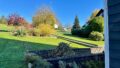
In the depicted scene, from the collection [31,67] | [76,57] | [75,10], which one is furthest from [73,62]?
[75,10]

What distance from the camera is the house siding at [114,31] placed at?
110 inches

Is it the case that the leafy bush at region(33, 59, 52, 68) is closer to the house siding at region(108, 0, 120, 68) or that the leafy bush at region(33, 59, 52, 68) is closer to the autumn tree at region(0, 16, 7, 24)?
the house siding at region(108, 0, 120, 68)

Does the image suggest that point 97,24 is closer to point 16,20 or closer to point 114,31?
point 16,20

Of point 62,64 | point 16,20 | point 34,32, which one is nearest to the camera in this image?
point 62,64

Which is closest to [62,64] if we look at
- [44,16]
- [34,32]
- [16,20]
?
[34,32]

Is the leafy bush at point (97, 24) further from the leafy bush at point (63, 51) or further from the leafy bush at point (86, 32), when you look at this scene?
the leafy bush at point (63, 51)

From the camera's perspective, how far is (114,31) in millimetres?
2855

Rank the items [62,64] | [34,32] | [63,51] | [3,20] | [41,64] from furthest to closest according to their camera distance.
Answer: [3,20] < [34,32] < [63,51] < [62,64] < [41,64]

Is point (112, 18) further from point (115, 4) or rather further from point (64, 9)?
point (64, 9)

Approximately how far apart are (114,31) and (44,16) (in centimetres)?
2488

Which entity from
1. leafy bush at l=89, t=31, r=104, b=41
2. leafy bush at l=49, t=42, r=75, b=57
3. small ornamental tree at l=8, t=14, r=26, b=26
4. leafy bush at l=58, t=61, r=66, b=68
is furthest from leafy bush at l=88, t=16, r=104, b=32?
leafy bush at l=58, t=61, r=66, b=68

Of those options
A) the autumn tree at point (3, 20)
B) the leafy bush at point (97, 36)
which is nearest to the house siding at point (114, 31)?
the leafy bush at point (97, 36)

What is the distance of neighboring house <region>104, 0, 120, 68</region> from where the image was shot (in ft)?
9.21

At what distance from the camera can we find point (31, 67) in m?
7.08
